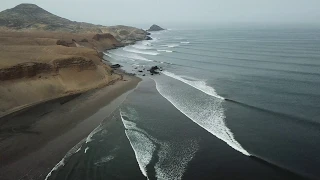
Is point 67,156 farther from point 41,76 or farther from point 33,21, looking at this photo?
point 33,21

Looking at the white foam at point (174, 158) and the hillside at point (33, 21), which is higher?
the hillside at point (33, 21)

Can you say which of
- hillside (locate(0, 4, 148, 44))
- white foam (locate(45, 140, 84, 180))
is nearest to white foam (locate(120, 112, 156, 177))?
white foam (locate(45, 140, 84, 180))

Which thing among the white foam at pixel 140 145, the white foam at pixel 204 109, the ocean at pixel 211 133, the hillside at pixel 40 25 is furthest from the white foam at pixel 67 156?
the hillside at pixel 40 25

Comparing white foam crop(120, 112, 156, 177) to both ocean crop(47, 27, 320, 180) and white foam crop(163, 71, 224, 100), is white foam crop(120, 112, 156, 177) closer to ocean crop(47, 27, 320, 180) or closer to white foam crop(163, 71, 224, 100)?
ocean crop(47, 27, 320, 180)

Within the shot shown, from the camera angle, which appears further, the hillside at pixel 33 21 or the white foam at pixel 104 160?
the hillside at pixel 33 21

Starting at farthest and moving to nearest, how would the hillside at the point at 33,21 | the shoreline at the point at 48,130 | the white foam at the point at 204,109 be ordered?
1. the hillside at the point at 33,21
2. the white foam at the point at 204,109
3. the shoreline at the point at 48,130

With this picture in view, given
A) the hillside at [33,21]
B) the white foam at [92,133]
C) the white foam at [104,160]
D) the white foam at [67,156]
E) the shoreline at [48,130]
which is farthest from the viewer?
the hillside at [33,21]

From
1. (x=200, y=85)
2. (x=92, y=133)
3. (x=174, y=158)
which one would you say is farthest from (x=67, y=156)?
(x=200, y=85)

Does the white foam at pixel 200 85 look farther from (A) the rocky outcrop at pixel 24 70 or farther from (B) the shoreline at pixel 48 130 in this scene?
(A) the rocky outcrop at pixel 24 70
